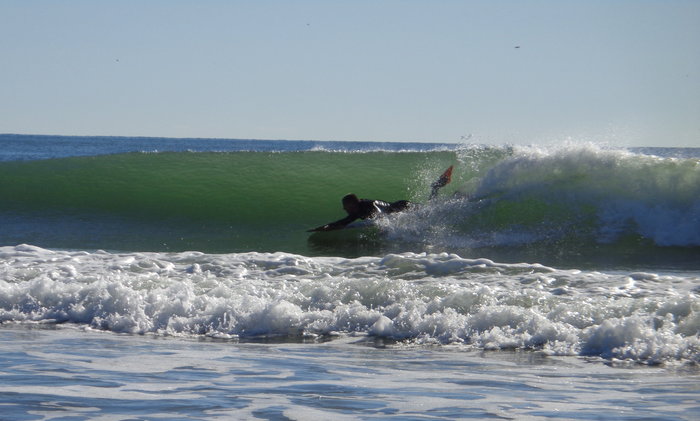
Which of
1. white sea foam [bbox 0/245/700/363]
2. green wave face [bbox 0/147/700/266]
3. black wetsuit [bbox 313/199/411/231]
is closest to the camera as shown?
white sea foam [bbox 0/245/700/363]

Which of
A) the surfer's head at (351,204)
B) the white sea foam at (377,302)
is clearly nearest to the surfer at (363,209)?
the surfer's head at (351,204)

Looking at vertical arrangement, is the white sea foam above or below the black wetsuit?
below

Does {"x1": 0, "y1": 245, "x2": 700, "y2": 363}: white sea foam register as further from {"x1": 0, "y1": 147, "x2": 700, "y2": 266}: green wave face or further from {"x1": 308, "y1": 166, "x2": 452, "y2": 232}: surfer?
{"x1": 308, "y1": 166, "x2": 452, "y2": 232}: surfer

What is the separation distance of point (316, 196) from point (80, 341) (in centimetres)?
897

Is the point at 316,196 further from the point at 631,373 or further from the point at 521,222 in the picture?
the point at 631,373

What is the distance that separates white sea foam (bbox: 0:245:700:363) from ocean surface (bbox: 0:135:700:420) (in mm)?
19

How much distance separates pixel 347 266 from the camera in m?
8.14

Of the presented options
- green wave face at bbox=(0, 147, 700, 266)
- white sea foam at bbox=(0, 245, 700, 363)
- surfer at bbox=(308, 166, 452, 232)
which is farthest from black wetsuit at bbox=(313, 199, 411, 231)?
white sea foam at bbox=(0, 245, 700, 363)

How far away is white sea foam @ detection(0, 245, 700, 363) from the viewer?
5711 mm

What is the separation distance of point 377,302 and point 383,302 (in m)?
0.05

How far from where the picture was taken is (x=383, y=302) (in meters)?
6.68

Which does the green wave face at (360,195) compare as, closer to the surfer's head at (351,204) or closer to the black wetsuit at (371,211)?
the black wetsuit at (371,211)

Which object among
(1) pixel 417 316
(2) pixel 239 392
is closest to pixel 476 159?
(1) pixel 417 316

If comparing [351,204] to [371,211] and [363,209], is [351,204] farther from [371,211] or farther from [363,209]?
[371,211]
